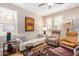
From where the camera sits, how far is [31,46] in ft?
6.44

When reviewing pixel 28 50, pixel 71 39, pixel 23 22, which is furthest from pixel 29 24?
pixel 71 39

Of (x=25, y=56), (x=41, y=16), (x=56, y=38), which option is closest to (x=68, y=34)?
(x=56, y=38)

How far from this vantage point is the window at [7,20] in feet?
6.13

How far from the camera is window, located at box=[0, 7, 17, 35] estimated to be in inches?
73.5

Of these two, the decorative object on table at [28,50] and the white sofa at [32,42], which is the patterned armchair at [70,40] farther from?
the decorative object on table at [28,50]

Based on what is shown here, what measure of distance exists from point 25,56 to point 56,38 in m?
0.67

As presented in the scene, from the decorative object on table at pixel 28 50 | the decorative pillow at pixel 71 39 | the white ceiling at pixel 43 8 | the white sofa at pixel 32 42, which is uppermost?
the white ceiling at pixel 43 8

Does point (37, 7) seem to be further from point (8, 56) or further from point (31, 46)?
point (8, 56)

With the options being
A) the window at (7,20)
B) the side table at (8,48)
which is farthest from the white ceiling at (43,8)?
the side table at (8,48)

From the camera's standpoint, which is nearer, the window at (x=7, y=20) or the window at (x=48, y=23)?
the window at (x=7, y=20)

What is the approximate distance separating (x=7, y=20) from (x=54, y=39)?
2.99ft

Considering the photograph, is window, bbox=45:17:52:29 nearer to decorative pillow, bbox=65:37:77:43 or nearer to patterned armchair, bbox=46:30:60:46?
patterned armchair, bbox=46:30:60:46

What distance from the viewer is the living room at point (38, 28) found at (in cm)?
189

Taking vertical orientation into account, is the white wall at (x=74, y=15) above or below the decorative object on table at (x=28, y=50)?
above
